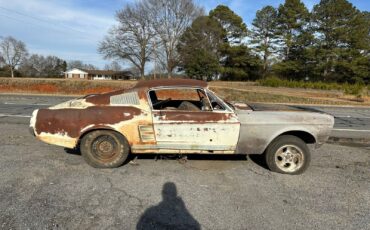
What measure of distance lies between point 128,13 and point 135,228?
44.9 meters

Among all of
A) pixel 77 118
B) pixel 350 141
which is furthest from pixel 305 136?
pixel 77 118

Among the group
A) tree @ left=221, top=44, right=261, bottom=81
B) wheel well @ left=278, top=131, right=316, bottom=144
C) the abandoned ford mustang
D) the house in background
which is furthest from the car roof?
the house in background

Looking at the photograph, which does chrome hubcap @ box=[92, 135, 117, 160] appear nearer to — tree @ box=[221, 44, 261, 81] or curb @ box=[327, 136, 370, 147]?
curb @ box=[327, 136, 370, 147]

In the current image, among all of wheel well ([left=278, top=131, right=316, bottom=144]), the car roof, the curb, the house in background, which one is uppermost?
the house in background

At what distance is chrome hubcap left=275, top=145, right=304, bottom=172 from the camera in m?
4.20

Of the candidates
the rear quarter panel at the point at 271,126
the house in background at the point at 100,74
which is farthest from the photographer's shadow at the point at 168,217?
the house in background at the point at 100,74

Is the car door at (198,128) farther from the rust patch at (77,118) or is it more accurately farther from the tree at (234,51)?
the tree at (234,51)

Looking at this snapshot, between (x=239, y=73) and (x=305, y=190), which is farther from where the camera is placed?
(x=239, y=73)

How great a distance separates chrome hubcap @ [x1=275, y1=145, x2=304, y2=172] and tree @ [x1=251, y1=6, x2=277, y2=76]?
44327mm

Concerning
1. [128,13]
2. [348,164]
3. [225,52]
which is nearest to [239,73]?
[225,52]

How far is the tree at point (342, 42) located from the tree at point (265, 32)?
774 centimetres

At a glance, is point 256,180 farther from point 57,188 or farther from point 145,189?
point 57,188

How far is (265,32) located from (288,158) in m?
46.4

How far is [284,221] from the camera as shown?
290 cm
